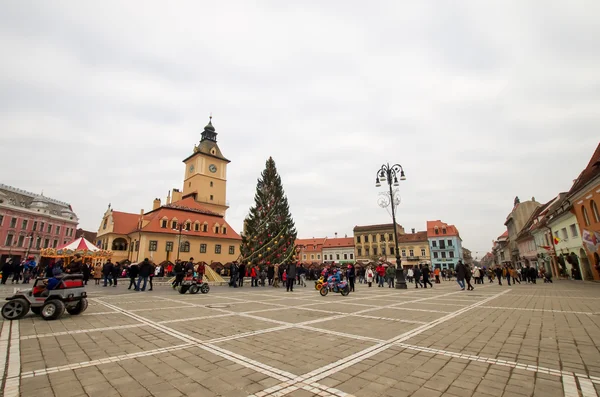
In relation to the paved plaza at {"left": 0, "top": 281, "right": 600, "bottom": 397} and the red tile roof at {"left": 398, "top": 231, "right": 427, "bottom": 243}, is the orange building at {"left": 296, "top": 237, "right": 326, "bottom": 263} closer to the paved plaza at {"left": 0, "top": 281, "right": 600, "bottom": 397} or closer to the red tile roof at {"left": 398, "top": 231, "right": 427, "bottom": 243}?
the red tile roof at {"left": 398, "top": 231, "right": 427, "bottom": 243}

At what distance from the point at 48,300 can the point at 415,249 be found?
69097 millimetres

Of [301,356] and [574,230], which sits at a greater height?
[574,230]

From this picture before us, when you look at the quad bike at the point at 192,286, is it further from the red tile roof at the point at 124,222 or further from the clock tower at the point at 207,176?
the clock tower at the point at 207,176

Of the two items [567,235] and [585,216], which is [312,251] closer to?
[567,235]

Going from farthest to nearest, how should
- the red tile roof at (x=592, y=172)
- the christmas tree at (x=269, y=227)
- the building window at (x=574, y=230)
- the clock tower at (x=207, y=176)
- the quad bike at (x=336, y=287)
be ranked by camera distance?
the clock tower at (x=207, y=176)
the christmas tree at (x=269, y=227)
the building window at (x=574, y=230)
the red tile roof at (x=592, y=172)
the quad bike at (x=336, y=287)

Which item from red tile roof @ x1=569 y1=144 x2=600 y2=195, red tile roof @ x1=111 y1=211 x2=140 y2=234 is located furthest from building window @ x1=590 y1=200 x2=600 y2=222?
red tile roof @ x1=111 y1=211 x2=140 y2=234

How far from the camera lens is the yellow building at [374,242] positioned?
65.9 meters

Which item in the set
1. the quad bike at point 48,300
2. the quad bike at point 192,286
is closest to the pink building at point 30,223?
the quad bike at point 192,286

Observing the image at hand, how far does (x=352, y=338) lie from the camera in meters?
5.50

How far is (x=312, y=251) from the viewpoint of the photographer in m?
78.9

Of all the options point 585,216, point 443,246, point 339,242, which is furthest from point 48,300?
point 339,242

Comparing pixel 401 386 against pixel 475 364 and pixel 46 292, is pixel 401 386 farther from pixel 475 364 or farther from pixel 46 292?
pixel 46 292

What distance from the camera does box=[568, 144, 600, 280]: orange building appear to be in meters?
20.1

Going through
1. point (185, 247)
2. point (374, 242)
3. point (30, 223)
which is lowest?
point (185, 247)
